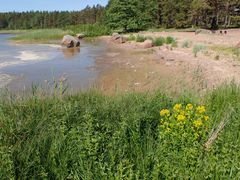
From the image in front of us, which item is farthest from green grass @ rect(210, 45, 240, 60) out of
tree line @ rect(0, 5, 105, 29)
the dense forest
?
tree line @ rect(0, 5, 105, 29)

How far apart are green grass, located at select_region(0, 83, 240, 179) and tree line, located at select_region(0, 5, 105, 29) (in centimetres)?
7600

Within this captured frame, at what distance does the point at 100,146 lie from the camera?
406 cm

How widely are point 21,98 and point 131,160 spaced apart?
2386mm

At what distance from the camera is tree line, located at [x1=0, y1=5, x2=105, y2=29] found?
86.5 m

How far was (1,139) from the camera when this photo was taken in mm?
3996

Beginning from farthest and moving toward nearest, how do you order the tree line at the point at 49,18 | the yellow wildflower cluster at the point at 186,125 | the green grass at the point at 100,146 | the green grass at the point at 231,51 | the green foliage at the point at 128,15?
the tree line at the point at 49,18
the green foliage at the point at 128,15
the green grass at the point at 231,51
the yellow wildflower cluster at the point at 186,125
the green grass at the point at 100,146

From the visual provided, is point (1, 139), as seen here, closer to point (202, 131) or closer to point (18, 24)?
point (202, 131)

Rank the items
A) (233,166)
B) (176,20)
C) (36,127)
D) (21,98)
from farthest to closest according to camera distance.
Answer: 1. (176,20)
2. (21,98)
3. (36,127)
4. (233,166)

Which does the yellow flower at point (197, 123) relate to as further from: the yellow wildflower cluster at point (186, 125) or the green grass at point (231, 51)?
the green grass at point (231, 51)

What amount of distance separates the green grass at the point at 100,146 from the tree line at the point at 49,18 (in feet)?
249

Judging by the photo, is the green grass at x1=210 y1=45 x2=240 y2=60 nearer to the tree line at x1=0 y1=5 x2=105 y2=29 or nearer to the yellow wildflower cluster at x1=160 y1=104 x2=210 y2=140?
the yellow wildflower cluster at x1=160 y1=104 x2=210 y2=140

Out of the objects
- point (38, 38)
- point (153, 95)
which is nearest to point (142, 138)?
point (153, 95)

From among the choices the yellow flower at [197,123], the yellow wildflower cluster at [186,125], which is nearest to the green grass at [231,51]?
the yellow wildflower cluster at [186,125]

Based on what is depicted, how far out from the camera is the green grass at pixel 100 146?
354 centimetres
